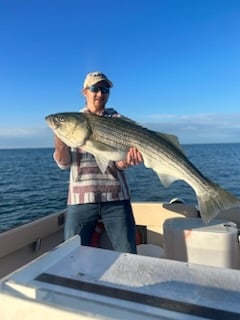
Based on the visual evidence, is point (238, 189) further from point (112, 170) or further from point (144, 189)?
point (112, 170)

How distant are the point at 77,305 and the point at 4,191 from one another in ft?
84.7

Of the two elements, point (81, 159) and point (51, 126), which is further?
point (81, 159)

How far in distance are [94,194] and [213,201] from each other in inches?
45.2

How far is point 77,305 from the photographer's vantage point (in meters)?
1.61

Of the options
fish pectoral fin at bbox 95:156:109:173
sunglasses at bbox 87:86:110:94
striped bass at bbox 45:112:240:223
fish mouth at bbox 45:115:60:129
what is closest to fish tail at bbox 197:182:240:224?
striped bass at bbox 45:112:240:223

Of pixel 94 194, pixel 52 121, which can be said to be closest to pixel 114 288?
pixel 94 194

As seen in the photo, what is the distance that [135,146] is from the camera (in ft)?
11.6

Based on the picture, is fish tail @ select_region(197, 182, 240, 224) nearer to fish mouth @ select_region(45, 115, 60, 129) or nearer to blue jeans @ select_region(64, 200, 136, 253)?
blue jeans @ select_region(64, 200, 136, 253)

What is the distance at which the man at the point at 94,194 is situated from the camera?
3609 millimetres

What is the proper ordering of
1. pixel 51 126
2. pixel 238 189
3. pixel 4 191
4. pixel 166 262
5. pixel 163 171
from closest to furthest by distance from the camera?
pixel 166 262 → pixel 51 126 → pixel 163 171 → pixel 238 189 → pixel 4 191

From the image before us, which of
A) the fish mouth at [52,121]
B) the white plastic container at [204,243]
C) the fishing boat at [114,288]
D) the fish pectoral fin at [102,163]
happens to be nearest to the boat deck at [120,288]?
the fishing boat at [114,288]

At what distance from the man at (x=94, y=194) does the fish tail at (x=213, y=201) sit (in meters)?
0.77

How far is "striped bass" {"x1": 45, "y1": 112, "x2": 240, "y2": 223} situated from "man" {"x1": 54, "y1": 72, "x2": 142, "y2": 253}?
220mm

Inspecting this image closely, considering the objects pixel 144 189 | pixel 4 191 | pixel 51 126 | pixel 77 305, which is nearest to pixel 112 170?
pixel 51 126
